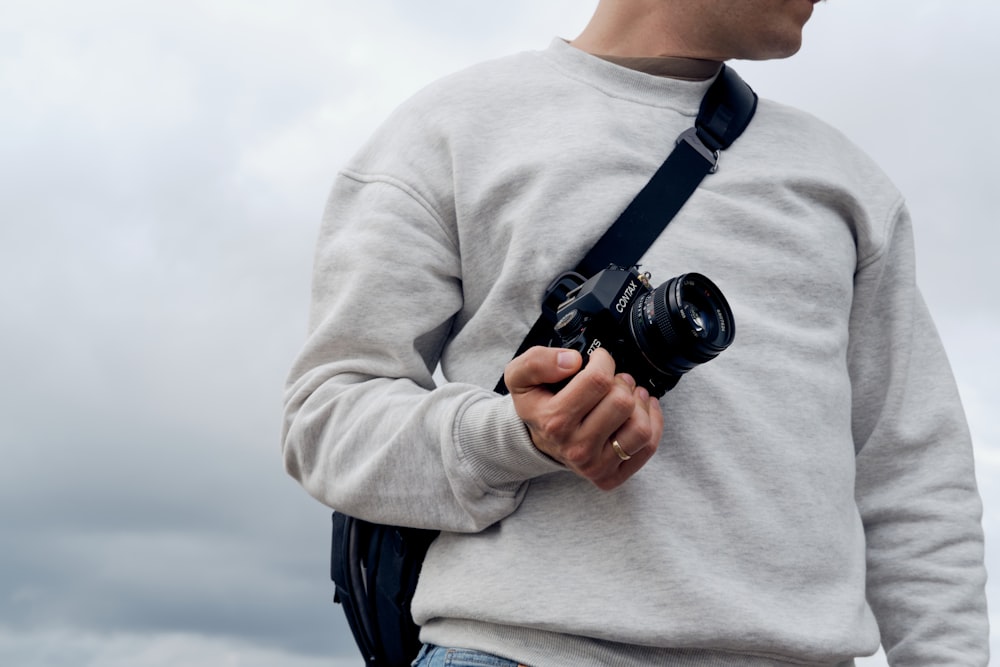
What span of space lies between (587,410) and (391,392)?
620 mm

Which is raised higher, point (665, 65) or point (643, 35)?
point (643, 35)

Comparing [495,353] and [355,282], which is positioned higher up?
[355,282]

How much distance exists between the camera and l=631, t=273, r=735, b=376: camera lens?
6.90 feet

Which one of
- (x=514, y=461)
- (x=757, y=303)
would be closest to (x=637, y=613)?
(x=514, y=461)

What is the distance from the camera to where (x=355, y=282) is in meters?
2.58

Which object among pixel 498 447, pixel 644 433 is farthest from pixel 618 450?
pixel 498 447

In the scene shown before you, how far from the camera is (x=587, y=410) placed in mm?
1988

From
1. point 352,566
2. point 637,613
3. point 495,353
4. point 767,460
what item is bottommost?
point 637,613

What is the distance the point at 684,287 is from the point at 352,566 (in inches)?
39.1

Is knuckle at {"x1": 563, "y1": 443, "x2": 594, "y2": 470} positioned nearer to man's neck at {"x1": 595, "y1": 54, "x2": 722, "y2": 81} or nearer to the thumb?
the thumb

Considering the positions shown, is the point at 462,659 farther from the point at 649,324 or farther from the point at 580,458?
the point at 649,324

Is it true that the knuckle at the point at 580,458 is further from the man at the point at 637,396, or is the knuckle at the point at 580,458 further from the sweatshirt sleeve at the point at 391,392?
the sweatshirt sleeve at the point at 391,392

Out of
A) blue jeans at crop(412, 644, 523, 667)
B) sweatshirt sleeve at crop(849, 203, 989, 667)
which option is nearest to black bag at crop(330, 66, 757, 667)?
blue jeans at crop(412, 644, 523, 667)

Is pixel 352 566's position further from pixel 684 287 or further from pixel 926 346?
pixel 926 346
